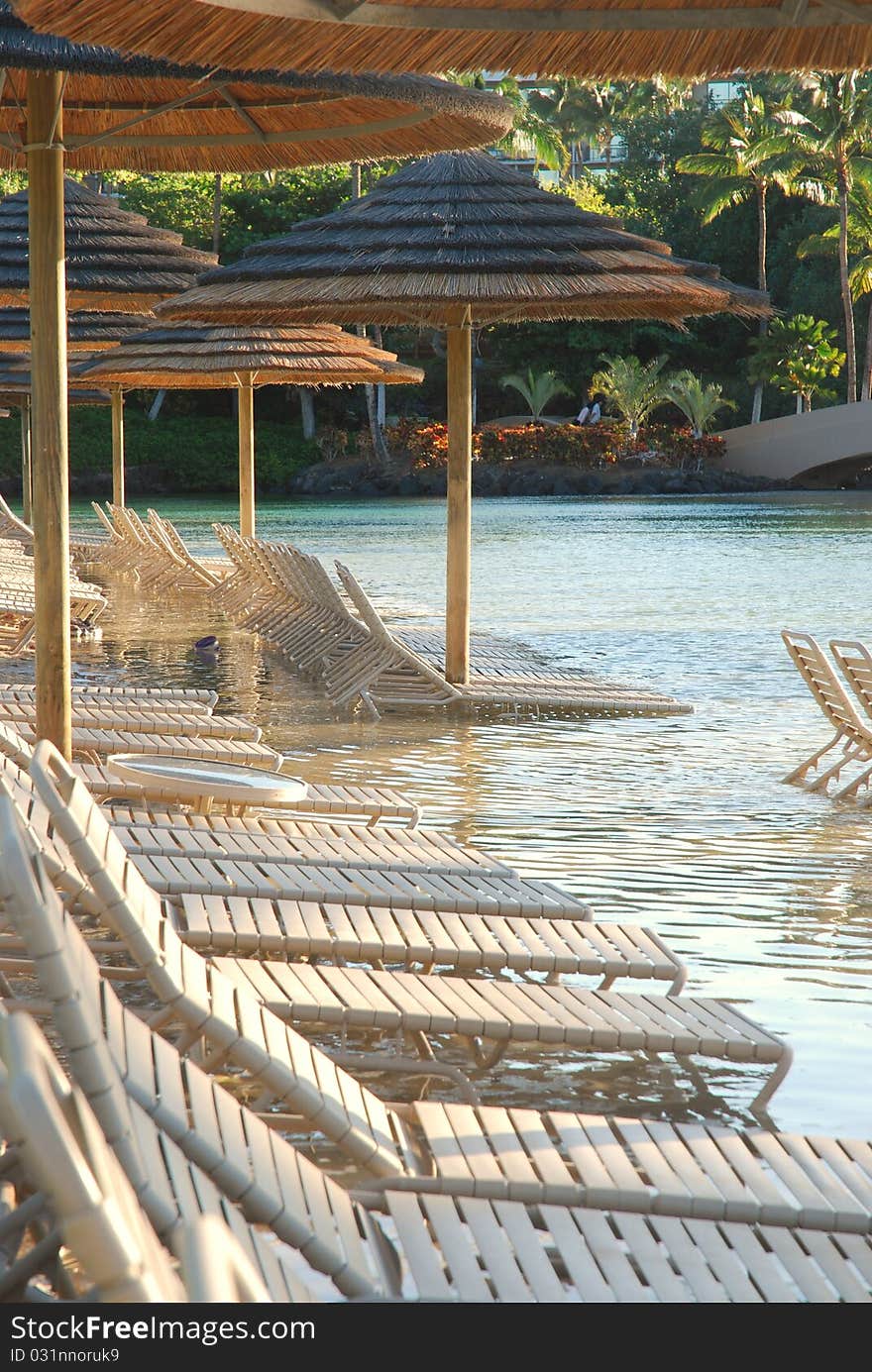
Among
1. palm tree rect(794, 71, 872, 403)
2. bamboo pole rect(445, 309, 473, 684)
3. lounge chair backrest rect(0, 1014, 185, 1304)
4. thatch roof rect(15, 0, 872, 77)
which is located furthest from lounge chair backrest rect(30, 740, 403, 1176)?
palm tree rect(794, 71, 872, 403)

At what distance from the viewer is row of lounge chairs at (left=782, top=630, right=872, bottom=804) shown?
7.43 meters

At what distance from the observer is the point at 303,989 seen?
339 cm

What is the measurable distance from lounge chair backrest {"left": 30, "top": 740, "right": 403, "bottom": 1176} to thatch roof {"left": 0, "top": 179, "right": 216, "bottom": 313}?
9.05 metres

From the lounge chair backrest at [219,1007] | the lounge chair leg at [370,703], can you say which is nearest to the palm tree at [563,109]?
the lounge chair leg at [370,703]

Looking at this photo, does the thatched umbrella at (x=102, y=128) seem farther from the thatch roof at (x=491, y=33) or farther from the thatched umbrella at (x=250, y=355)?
the thatched umbrella at (x=250, y=355)

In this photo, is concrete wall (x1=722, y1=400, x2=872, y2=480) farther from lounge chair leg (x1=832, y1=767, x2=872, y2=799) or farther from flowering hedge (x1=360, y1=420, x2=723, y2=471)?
lounge chair leg (x1=832, y1=767, x2=872, y2=799)

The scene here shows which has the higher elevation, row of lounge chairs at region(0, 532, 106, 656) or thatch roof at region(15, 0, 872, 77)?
thatch roof at region(15, 0, 872, 77)

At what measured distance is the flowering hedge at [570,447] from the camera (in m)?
46.8

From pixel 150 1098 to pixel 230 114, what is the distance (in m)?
5.05

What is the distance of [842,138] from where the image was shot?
4569cm

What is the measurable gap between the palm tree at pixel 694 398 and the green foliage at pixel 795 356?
1361 millimetres

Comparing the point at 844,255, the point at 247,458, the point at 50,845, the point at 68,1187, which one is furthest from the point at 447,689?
the point at 844,255

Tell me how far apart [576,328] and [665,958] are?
156 ft

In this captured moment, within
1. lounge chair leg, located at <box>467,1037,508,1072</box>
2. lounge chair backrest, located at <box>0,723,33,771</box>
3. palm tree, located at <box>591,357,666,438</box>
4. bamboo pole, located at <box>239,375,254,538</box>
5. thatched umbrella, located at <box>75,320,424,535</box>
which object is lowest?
lounge chair leg, located at <box>467,1037,508,1072</box>
